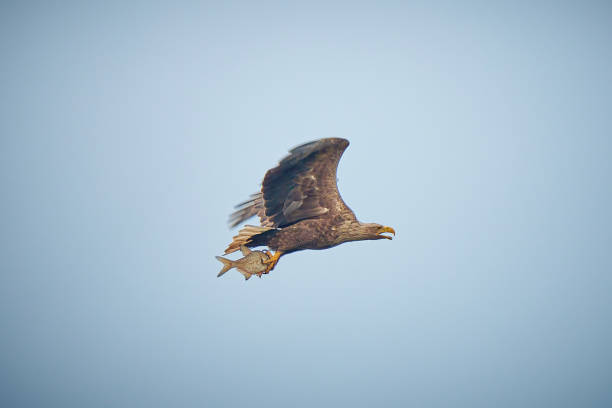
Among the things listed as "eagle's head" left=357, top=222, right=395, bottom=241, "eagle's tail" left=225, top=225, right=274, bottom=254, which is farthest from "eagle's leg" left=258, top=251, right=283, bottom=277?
"eagle's head" left=357, top=222, right=395, bottom=241

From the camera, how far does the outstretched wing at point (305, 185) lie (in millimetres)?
8492

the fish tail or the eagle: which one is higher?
the eagle

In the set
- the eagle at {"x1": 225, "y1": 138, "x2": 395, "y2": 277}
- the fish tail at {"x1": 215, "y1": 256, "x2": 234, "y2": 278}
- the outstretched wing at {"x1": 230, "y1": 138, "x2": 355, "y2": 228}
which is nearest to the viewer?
the outstretched wing at {"x1": 230, "y1": 138, "x2": 355, "y2": 228}

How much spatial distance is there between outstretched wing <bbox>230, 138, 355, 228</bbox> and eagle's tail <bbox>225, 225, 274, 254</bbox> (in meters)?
0.38

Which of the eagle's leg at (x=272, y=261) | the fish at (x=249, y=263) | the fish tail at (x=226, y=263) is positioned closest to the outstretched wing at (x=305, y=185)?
the eagle's leg at (x=272, y=261)

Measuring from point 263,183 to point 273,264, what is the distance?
124 centimetres

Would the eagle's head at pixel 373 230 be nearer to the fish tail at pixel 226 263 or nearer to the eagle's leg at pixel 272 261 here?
the eagle's leg at pixel 272 261

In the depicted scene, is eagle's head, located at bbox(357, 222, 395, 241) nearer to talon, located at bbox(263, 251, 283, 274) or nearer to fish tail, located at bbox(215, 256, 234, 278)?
talon, located at bbox(263, 251, 283, 274)

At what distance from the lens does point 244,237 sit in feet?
29.8

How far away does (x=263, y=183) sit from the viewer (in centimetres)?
888

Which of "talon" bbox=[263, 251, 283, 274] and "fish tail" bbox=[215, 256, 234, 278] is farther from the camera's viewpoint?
"talon" bbox=[263, 251, 283, 274]

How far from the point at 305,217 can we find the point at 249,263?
3.65 ft

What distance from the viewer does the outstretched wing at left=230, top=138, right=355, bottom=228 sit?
27.9ft

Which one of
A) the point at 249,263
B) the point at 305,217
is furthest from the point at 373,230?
the point at 249,263
